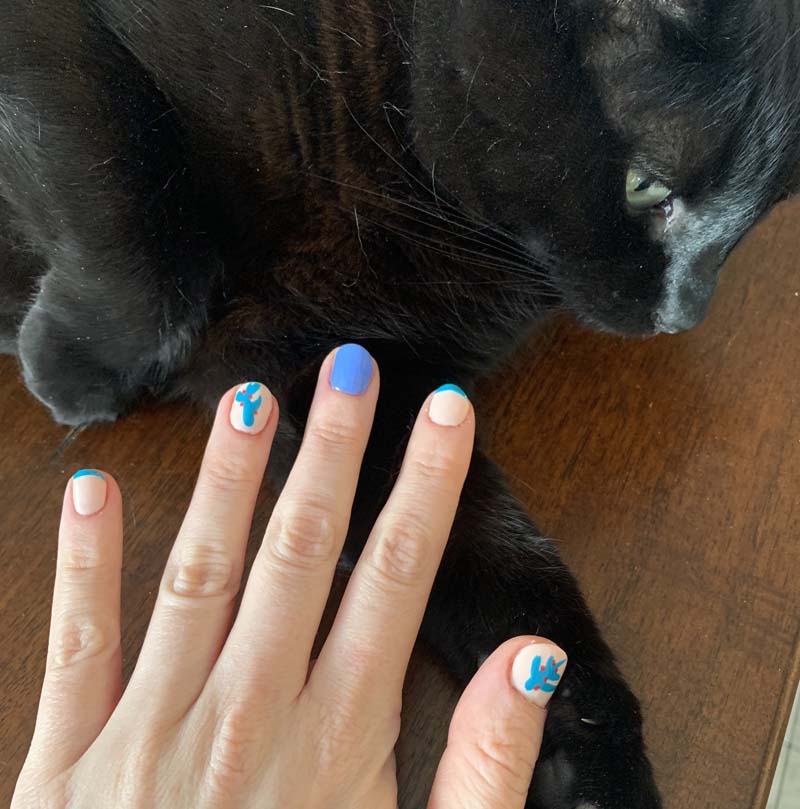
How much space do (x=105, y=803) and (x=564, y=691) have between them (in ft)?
0.96

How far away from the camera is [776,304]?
0.75 m

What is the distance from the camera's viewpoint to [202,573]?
1.76ft

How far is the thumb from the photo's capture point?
0.49m

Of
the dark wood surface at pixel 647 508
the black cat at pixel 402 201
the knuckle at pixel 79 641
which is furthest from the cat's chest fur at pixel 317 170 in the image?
the knuckle at pixel 79 641

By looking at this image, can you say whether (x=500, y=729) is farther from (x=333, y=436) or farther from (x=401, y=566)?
(x=333, y=436)

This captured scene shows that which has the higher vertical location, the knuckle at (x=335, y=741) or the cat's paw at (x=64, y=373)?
the cat's paw at (x=64, y=373)

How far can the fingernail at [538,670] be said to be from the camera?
513mm

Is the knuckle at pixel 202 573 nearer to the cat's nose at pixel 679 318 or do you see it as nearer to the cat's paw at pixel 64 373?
the cat's paw at pixel 64 373

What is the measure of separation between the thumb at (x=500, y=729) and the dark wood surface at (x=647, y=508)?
51 millimetres

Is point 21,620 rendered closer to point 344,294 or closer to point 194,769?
point 194,769

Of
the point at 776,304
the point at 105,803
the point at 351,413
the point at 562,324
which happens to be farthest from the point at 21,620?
the point at 776,304

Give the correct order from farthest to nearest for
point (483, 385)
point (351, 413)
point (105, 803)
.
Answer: point (483, 385), point (351, 413), point (105, 803)

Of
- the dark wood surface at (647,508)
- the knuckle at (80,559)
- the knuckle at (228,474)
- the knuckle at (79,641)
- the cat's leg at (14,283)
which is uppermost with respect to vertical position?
the cat's leg at (14,283)

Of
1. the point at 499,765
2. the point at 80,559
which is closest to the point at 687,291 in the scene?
→ the point at 499,765
